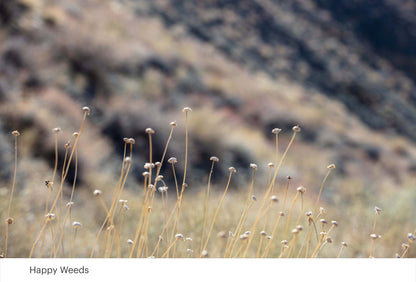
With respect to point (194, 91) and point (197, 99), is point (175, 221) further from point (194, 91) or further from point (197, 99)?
point (194, 91)

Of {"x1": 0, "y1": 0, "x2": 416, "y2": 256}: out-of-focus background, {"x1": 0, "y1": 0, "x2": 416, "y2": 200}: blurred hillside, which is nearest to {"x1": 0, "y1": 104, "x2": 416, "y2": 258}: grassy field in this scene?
{"x1": 0, "y1": 0, "x2": 416, "y2": 256}: out-of-focus background

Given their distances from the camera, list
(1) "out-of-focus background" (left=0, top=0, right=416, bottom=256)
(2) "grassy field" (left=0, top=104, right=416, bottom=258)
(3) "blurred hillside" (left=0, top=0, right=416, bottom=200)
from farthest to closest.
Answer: (3) "blurred hillside" (left=0, top=0, right=416, bottom=200)
(1) "out-of-focus background" (left=0, top=0, right=416, bottom=256)
(2) "grassy field" (left=0, top=104, right=416, bottom=258)

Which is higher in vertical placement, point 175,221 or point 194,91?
point 175,221

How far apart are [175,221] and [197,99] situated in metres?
8.50

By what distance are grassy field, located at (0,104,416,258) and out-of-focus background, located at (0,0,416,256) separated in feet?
0.32

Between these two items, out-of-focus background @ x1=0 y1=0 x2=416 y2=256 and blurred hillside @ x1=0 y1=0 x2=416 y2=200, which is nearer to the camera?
out-of-focus background @ x1=0 y1=0 x2=416 y2=256

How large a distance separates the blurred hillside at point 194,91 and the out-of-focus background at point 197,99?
1.6 inches

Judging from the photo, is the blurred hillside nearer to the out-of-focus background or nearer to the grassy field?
the out-of-focus background

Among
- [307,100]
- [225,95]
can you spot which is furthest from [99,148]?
[307,100]

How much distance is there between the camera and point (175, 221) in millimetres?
2057

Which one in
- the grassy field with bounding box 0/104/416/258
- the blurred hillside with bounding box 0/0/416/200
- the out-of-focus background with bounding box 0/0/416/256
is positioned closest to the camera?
the grassy field with bounding box 0/104/416/258

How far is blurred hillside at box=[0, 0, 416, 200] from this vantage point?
20.2 feet

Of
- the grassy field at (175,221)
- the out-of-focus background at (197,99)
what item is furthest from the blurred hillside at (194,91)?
the grassy field at (175,221)

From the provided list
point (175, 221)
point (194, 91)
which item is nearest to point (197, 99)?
point (194, 91)
